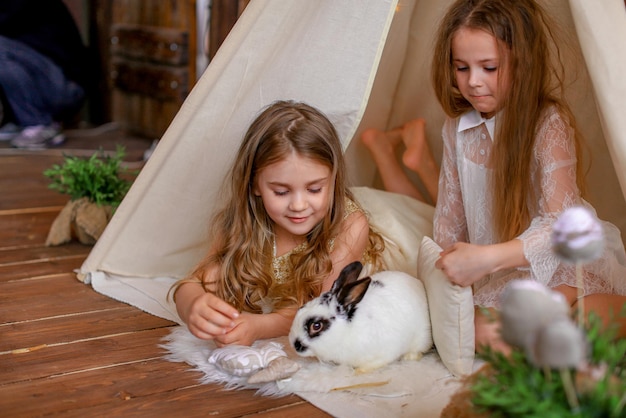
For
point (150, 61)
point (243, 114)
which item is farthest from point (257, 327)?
point (150, 61)

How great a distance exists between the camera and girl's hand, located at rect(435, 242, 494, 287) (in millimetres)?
1449

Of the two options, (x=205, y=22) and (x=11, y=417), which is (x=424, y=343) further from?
(x=205, y=22)

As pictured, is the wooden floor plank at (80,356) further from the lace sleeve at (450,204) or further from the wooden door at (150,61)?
the wooden door at (150,61)

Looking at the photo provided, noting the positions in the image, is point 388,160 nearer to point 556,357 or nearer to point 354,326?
point 354,326

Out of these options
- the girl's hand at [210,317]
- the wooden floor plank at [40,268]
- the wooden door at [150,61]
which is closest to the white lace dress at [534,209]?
the girl's hand at [210,317]

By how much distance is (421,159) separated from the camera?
216 cm

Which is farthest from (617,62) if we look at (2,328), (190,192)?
(2,328)

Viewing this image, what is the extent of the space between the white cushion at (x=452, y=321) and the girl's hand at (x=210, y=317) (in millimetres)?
383

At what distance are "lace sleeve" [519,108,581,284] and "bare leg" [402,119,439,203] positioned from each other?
0.49 meters

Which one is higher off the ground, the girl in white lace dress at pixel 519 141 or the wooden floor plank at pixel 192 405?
the girl in white lace dress at pixel 519 141

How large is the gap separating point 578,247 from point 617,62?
71cm

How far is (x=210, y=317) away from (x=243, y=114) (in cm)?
53

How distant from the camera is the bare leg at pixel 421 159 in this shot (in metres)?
2.15

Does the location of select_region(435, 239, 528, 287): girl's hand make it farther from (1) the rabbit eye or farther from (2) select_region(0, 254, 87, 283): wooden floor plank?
(2) select_region(0, 254, 87, 283): wooden floor plank
